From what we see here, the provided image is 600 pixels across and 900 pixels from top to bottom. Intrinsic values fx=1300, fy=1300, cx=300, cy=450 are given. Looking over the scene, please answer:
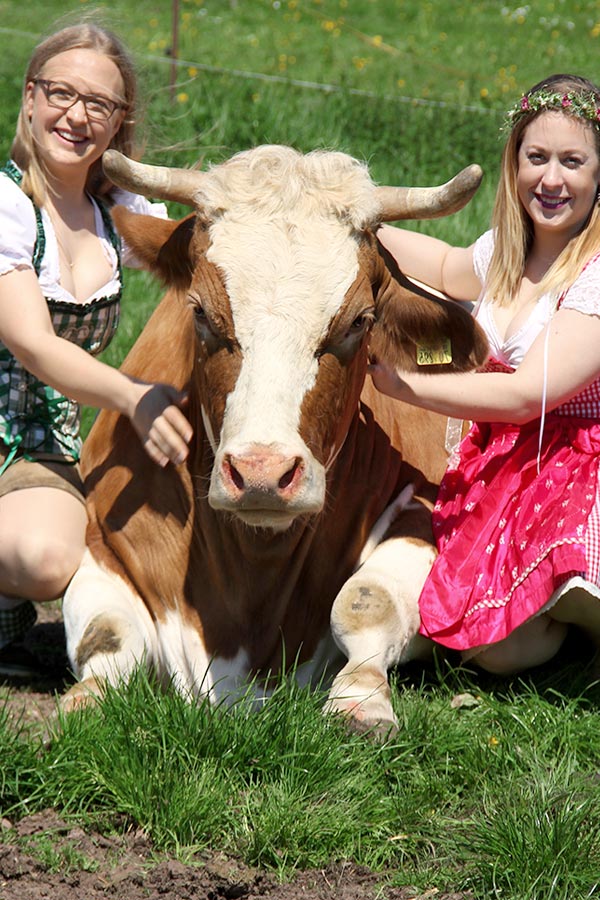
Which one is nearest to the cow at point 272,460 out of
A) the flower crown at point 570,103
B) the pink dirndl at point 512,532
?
the pink dirndl at point 512,532

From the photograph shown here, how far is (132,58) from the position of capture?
16.0ft

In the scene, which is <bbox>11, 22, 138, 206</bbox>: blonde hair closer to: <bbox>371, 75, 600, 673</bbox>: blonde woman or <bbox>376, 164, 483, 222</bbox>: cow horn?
<bbox>376, 164, 483, 222</bbox>: cow horn

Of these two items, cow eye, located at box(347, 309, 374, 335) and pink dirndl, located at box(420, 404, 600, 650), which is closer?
cow eye, located at box(347, 309, 374, 335)

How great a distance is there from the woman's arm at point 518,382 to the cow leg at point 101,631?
3.64ft

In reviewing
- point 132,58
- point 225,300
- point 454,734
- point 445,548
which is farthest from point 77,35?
point 454,734

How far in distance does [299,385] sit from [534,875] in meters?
1.44

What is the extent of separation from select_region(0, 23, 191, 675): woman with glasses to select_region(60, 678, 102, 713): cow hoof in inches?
23.3

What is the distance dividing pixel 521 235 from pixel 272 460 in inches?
67.9

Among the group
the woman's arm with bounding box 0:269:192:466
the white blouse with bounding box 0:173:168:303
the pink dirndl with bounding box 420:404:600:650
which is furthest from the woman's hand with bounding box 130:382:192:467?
the pink dirndl with bounding box 420:404:600:650

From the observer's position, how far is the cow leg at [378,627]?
3.84 metres

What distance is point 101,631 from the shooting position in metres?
4.12

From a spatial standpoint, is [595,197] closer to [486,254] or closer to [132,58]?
[486,254]

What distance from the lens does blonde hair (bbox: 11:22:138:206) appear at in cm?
464

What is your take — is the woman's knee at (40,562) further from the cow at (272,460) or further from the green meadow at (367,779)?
the green meadow at (367,779)
